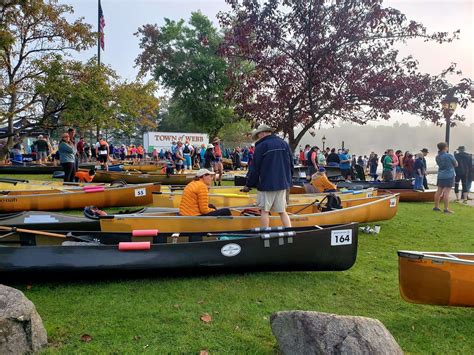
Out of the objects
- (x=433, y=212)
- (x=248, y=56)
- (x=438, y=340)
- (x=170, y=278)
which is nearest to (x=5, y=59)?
(x=248, y=56)

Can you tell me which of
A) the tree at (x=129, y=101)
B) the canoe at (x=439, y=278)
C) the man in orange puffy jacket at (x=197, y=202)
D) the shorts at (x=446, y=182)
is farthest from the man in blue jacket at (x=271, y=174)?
the tree at (x=129, y=101)

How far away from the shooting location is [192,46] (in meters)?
36.0

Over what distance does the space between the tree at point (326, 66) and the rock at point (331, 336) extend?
670 centimetres

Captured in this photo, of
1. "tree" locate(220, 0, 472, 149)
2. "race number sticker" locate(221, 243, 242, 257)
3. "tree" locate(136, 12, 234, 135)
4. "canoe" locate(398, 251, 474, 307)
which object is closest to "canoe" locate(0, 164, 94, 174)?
"tree" locate(220, 0, 472, 149)

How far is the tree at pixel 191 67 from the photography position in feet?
114

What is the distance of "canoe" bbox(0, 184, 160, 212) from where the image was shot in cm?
873

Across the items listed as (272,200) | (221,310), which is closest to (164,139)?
(272,200)

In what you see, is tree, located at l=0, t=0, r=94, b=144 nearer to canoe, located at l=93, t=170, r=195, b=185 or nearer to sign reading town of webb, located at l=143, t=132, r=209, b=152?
canoe, located at l=93, t=170, r=195, b=185

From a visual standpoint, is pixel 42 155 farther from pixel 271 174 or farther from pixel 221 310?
pixel 221 310

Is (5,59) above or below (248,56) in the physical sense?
above

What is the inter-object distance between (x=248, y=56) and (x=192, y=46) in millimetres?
28657

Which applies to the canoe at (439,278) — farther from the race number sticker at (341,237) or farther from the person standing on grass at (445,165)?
the person standing on grass at (445,165)

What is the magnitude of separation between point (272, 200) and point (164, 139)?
27.5 metres

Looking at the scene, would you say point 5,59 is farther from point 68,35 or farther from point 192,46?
point 192,46
